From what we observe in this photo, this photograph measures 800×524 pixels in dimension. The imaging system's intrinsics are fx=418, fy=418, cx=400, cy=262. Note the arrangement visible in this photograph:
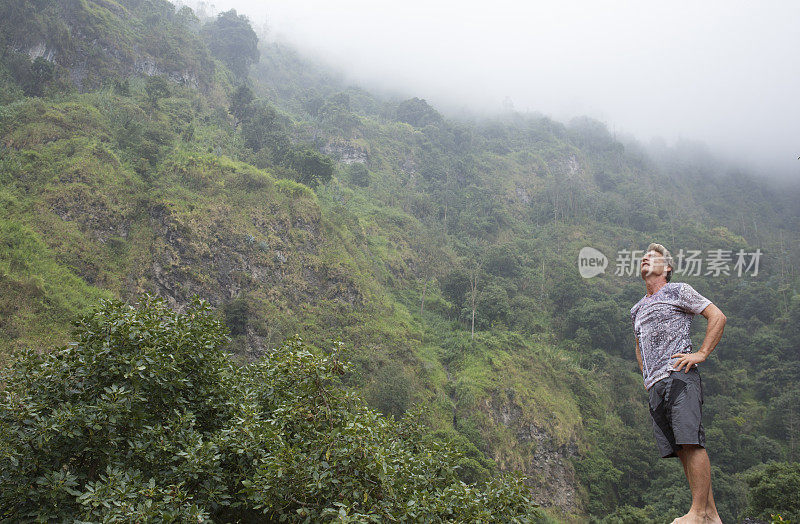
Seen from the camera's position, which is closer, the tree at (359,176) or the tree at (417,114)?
the tree at (359,176)

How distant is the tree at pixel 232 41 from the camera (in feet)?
133

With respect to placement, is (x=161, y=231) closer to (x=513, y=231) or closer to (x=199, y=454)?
(x=199, y=454)

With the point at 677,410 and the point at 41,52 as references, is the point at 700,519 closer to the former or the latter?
the point at 677,410

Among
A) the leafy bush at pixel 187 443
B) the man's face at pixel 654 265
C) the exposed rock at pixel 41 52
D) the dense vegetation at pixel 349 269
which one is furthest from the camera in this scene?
the exposed rock at pixel 41 52

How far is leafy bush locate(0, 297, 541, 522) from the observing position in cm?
292

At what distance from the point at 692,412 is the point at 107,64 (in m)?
31.9

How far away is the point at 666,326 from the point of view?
8.23ft

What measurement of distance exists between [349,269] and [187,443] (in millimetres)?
21408

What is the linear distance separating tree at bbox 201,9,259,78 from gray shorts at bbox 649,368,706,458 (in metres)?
46.1

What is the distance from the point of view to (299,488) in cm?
308

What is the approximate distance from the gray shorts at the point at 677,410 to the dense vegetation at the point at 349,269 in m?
2.62

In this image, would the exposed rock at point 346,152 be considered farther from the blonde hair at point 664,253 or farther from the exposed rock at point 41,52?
the blonde hair at point 664,253

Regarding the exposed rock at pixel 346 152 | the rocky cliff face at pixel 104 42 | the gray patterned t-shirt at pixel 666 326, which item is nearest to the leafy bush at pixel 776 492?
the gray patterned t-shirt at pixel 666 326

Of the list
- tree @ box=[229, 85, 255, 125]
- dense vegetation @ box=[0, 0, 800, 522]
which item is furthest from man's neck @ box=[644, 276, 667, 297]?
tree @ box=[229, 85, 255, 125]
